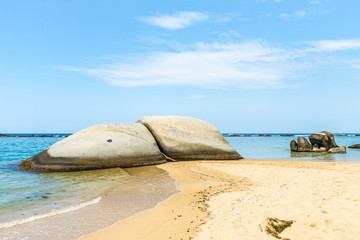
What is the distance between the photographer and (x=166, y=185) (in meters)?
7.80

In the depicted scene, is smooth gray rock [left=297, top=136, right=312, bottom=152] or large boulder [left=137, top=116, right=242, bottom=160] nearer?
large boulder [left=137, top=116, right=242, bottom=160]

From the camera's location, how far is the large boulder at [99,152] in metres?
10.7

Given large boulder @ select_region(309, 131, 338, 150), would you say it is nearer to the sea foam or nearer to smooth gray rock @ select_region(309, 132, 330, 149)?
smooth gray rock @ select_region(309, 132, 330, 149)

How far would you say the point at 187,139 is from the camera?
46.2ft

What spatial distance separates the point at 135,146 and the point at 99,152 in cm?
167

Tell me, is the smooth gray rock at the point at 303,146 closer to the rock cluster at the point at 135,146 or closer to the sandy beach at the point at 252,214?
the rock cluster at the point at 135,146

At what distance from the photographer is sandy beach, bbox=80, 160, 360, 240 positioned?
12.8ft

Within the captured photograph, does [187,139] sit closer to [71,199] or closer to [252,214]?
[71,199]

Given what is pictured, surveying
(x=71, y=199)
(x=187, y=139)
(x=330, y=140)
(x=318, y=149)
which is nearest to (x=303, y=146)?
(x=318, y=149)

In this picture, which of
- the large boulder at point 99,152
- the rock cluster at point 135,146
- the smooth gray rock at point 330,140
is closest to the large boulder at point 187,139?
the rock cluster at point 135,146

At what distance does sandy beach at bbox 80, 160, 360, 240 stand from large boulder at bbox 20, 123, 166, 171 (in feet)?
15.1

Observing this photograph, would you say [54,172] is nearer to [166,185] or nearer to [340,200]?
[166,185]

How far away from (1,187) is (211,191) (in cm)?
604

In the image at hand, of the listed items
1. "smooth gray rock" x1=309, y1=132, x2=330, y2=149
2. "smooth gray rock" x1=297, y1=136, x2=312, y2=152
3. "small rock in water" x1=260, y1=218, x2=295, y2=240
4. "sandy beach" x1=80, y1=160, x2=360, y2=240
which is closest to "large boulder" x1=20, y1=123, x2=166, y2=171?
"sandy beach" x1=80, y1=160, x2=360, y2=240
